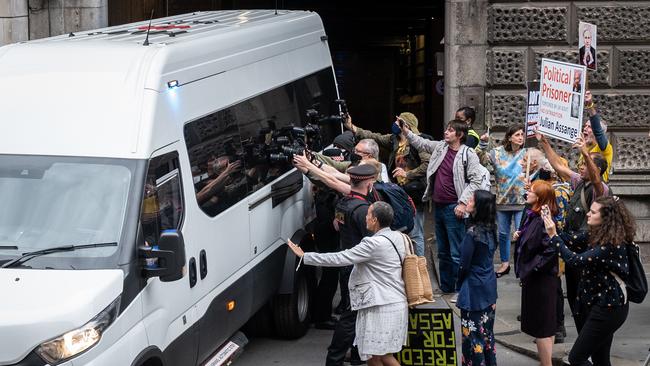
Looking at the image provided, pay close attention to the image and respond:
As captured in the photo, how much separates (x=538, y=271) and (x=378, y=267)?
1.46 m

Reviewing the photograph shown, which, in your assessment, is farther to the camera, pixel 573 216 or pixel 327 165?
pixel 327 165

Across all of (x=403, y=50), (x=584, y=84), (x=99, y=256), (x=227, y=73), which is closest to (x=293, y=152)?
(x=227, y=73)

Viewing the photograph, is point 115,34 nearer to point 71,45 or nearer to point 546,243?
point 71,45

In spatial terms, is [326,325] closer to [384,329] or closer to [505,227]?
[505,227]

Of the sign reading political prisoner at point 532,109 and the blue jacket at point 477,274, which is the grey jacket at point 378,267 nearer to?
the blue jacket at point 477,274

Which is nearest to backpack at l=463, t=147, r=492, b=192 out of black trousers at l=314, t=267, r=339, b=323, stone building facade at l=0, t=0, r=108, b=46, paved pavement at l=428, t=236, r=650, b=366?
paved pavement at l=428, t=236, r=650, b=366

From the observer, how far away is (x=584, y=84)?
405 inches

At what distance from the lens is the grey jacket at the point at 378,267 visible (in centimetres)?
838

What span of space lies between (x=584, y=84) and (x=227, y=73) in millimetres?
3138

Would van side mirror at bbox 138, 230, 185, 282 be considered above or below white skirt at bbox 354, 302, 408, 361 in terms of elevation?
above

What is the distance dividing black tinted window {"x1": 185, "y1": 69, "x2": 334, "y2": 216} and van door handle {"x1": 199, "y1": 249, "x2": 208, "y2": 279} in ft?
1.18

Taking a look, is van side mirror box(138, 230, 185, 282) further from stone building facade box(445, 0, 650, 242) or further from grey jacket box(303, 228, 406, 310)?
stone building facade box(445, 0, 650, 242)

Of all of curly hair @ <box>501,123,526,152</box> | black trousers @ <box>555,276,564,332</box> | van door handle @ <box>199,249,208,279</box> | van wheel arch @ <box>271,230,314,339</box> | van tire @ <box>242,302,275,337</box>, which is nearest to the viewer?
van door handle @ <box>199,249,208,279</box>

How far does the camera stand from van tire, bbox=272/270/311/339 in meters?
10.6
